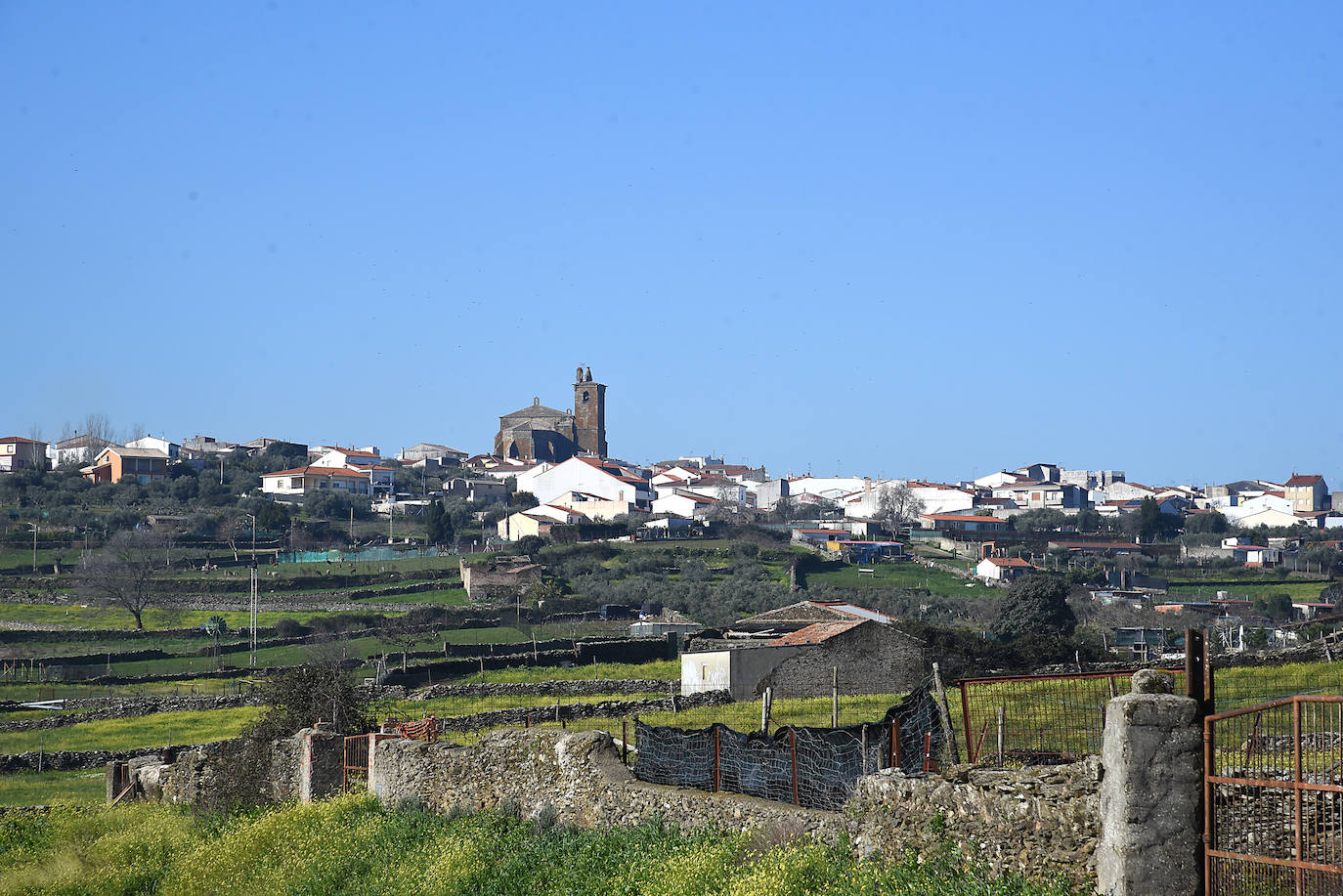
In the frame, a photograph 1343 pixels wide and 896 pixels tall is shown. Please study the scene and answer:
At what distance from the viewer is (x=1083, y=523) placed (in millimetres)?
112500

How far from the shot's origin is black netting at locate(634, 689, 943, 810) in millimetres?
11891

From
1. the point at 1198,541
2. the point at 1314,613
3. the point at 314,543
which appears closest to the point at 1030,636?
the point at 1314,613

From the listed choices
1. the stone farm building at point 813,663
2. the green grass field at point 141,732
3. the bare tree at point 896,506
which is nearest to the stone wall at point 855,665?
the stone farm building at point 813,663

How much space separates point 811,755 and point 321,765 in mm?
10408

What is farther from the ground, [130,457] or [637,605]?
[130,457]

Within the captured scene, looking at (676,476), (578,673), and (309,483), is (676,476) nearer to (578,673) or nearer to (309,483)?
(309,483)

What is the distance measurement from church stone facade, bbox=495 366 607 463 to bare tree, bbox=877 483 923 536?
163 ft

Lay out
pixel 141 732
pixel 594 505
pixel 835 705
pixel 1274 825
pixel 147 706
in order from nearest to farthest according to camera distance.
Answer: pixel 1274 825
pixel 835 705
pixel 141 732
pixel 147 706
pixel 594 505

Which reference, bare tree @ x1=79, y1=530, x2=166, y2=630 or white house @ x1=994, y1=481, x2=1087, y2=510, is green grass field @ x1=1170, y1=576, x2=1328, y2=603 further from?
bare tree @ x1=79, y1=530, x2=166, y2=630

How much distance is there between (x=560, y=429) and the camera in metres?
163

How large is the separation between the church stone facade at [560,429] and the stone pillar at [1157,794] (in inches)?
5897

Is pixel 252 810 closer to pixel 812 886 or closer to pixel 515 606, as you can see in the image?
pixel 812 886

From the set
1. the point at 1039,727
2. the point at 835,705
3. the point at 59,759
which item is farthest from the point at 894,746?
the point at 59,759

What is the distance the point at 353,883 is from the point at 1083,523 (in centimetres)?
10423
